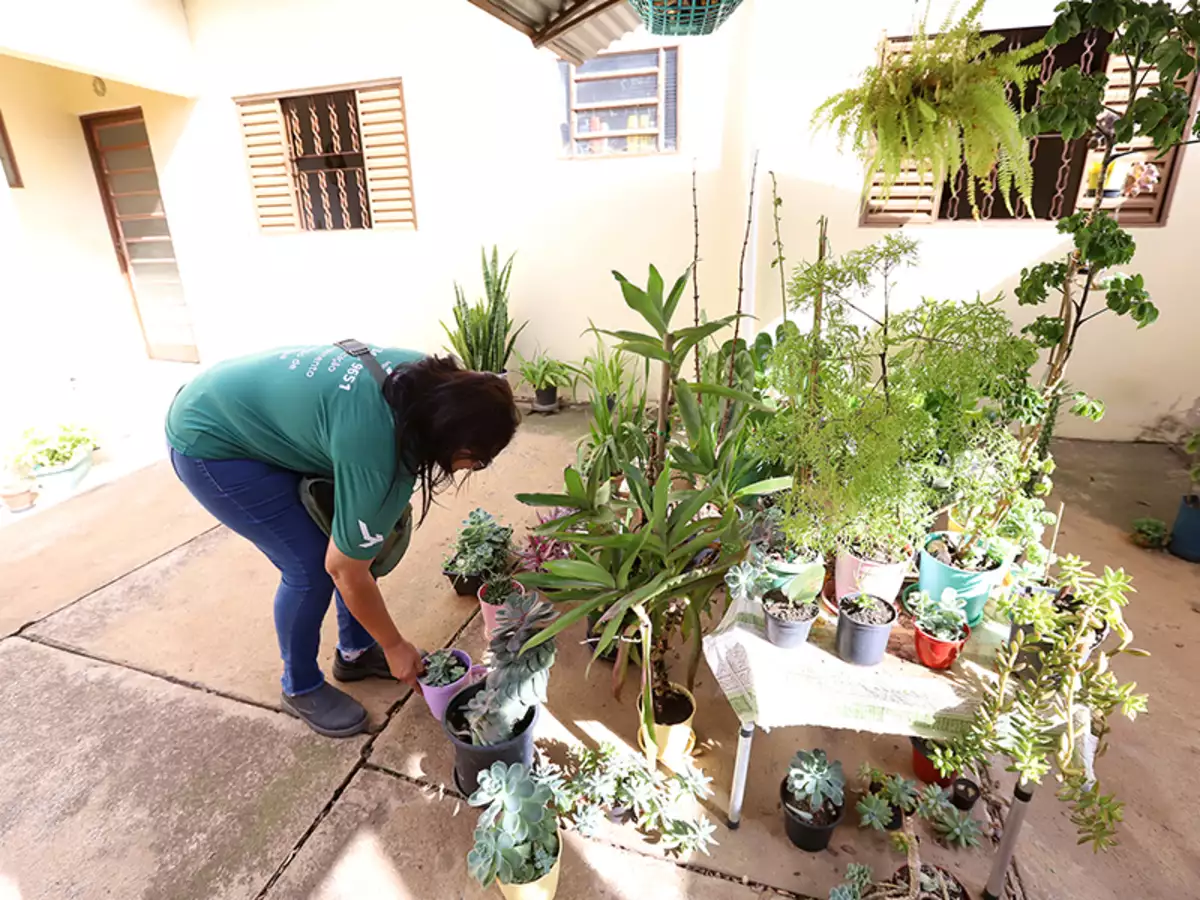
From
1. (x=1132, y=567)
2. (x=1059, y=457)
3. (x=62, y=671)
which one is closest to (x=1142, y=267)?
(x=1059, y=457)

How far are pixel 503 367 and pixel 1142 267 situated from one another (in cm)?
378

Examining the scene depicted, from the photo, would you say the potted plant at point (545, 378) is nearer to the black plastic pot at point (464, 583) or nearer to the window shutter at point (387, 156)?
the window shutter at point (387, 156)

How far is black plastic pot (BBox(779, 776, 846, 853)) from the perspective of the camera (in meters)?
1.36

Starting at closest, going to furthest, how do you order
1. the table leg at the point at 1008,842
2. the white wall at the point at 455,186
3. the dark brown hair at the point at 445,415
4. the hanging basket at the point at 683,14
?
the table leg at the point at 1008,842
the dark brown hair at the point at 445,415
the hanging basket at the point at 683,14
the white wall at the point at 455,186

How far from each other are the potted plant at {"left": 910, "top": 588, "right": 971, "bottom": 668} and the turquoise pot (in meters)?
0.05

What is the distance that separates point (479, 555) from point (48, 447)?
3050mm

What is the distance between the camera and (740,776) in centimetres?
140

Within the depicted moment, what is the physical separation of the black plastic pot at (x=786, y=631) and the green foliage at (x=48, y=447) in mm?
4124

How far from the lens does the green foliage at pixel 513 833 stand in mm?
1200

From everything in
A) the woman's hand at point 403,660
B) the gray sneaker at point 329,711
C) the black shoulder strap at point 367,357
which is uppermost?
the black shoulder strap at point 367,357

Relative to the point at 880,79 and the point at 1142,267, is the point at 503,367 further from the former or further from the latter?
the point at 1142,267

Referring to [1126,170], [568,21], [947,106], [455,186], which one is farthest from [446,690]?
[1126,170]

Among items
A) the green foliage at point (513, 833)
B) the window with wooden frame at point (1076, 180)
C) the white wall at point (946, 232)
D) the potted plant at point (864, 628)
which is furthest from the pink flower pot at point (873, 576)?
the white wall at point (946, 232)

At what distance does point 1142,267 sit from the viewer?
3236 millimetres
